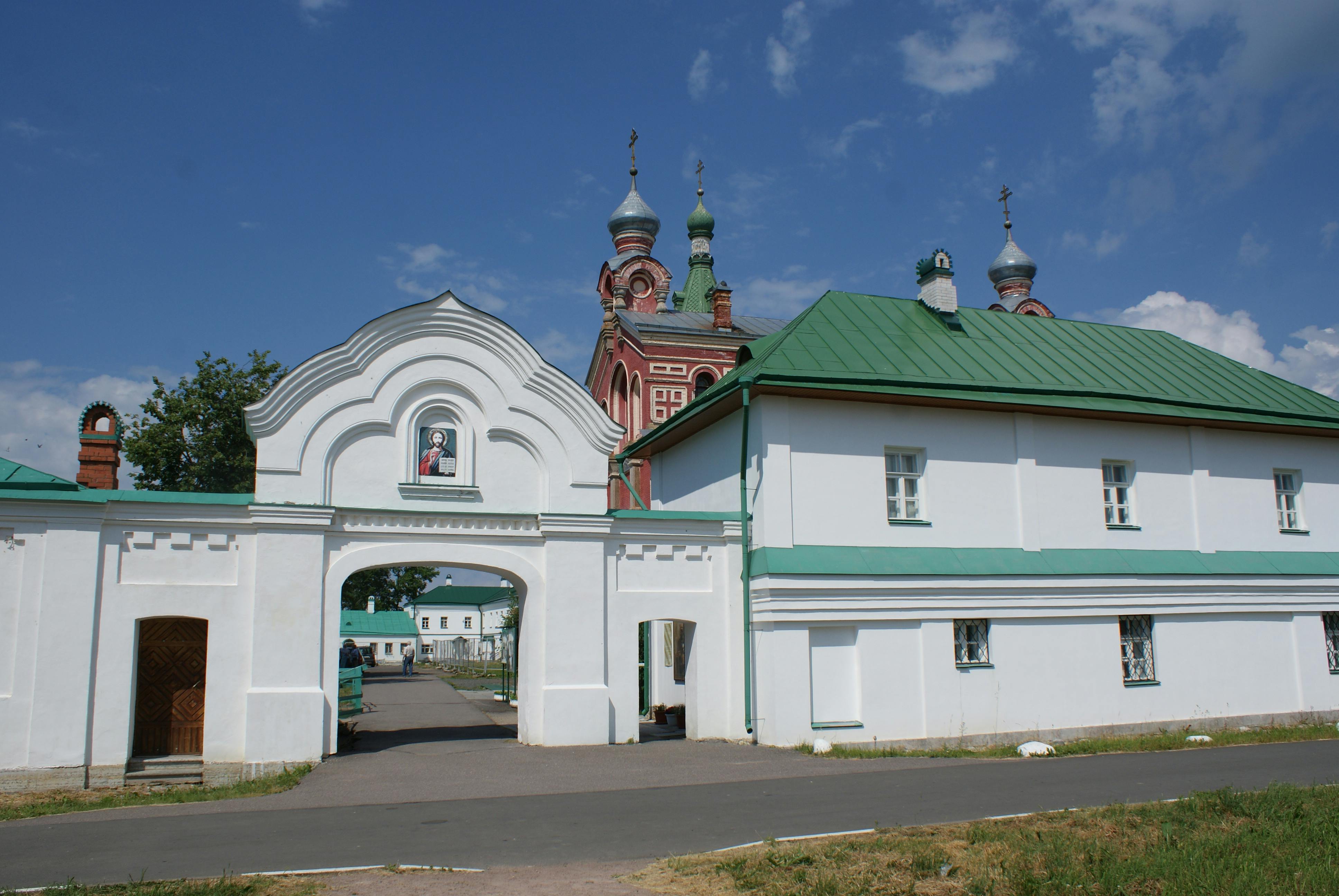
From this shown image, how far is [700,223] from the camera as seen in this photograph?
38062mm

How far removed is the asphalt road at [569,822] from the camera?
7.60 metres

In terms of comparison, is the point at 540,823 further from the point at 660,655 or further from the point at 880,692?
the point at 660,655

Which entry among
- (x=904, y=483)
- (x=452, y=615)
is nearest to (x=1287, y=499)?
(x=904, y=483)

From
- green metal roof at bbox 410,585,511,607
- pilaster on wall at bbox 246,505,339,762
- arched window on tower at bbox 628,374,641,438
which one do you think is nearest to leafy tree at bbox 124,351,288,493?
arched window on tower at bbox 628,374,641,438

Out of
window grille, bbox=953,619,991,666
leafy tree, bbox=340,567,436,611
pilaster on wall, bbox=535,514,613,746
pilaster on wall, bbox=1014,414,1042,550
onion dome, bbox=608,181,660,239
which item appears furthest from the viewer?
leafy tree, bbox=340,567,436,611

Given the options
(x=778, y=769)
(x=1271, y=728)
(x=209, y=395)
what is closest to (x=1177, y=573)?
(x=1271, y=728)

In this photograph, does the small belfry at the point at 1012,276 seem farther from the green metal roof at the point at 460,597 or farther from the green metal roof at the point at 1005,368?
the green metal roof at the point at 460,597

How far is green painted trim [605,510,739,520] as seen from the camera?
15.0m

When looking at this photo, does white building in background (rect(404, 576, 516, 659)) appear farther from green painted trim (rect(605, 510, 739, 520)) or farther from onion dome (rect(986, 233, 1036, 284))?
green painted trim (rect(605, 510, 739, 520))

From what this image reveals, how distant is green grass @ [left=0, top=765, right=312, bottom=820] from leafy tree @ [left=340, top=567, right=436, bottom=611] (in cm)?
4056

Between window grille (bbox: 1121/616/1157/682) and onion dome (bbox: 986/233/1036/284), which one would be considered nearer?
window grille (bbox: 1121/616/1157/682)

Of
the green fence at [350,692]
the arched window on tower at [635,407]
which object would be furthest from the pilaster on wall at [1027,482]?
the arched window on tower at [635,407]

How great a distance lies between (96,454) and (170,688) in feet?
11.8

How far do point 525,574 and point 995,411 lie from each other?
8227 mm
